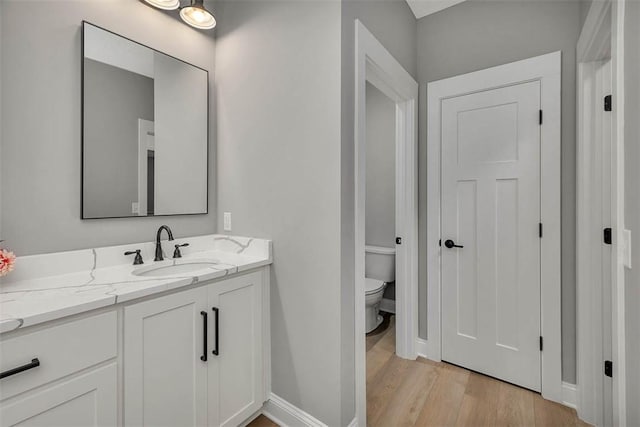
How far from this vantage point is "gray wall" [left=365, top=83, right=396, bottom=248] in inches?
121

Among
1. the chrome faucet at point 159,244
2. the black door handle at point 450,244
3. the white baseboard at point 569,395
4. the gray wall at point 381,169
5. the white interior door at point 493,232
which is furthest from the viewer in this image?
the gray wall at point 381,169

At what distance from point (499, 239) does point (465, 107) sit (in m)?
0.95

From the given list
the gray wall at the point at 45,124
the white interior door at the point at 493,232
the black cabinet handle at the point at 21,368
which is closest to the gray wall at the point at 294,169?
the gray wall at the point at 45,124

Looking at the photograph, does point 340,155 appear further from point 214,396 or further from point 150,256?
point 214,396

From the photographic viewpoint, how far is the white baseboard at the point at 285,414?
1522 millimetres

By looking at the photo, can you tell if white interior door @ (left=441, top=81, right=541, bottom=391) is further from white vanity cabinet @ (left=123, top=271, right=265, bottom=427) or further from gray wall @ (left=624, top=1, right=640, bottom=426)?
white vanity cabinet @ (left=123, top=271, right=265, bottom=427)

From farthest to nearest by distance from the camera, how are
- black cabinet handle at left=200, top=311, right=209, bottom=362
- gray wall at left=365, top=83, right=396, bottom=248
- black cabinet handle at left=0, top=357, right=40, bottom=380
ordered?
gray wall at left=365, top=83, right=396, bottom=248, black cabinet handle at left=200, top=311, right=209, bottom=362, black cabinet handle at left=0, top=357, right=40, bottom=380

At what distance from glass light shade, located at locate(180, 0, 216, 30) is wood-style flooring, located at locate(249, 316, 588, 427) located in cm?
229

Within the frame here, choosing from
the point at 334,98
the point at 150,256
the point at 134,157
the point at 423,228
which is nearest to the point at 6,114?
the point at 134,157

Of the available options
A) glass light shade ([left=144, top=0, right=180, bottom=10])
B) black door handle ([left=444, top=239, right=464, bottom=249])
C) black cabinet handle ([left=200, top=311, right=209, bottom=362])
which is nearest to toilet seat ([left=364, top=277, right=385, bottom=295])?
black door handle ([left=444, top=239, right=464, bottom=249])

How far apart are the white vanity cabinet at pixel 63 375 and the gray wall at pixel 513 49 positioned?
2015mm

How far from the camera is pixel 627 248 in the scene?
3.32 ft

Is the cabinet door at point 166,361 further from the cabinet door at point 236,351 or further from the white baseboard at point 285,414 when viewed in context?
the white baseboard at point 285,414

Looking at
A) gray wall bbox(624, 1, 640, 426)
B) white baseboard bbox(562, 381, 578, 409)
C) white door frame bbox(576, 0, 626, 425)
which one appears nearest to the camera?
gray wall bbox(624, 1, 640, 426)
